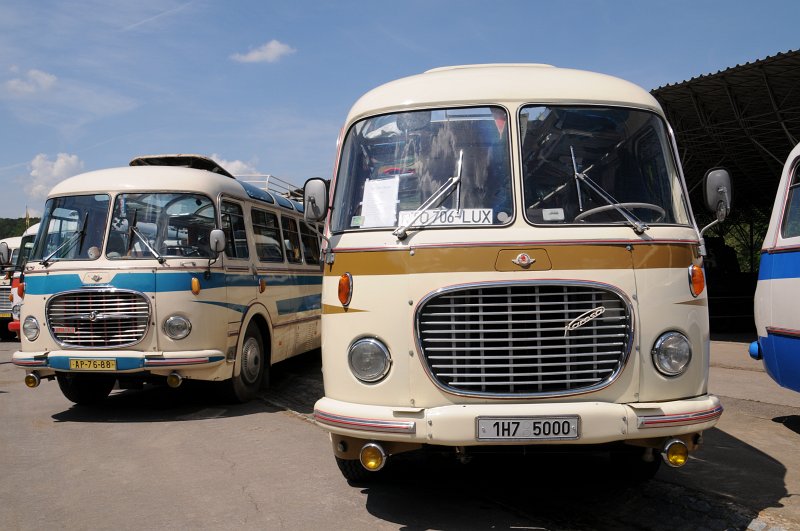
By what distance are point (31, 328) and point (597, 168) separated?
21.3 ft

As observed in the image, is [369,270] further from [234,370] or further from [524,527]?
[234,370]

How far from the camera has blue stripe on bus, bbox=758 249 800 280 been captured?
6.59 meters

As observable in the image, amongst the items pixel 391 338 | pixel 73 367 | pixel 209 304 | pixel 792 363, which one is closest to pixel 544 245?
pixel 391 338

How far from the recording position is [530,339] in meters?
4.38

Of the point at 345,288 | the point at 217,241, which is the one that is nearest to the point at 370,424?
the point at 345,288

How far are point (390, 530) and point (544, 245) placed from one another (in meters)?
1.96

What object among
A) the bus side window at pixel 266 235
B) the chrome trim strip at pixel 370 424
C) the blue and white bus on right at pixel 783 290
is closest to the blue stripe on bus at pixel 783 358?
the blue and white bus on right at pixel 783 290

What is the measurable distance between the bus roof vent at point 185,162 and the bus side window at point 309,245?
2.36 meters

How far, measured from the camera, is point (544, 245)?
450cm

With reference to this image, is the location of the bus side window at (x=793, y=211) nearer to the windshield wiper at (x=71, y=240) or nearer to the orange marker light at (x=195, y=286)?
the orange marker light at (x=195, y=286)

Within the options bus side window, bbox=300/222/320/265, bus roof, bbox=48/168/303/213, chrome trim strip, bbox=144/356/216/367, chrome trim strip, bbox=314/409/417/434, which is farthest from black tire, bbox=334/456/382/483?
bus side window, bbox=300/222/320/265

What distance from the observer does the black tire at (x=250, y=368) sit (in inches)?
362

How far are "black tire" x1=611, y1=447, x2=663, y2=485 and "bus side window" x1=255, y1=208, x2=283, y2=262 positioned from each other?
5.79m

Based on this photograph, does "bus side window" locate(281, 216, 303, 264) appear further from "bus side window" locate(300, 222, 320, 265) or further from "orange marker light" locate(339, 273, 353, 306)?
"orange marker light" locate(339, 273, 353, 306)
